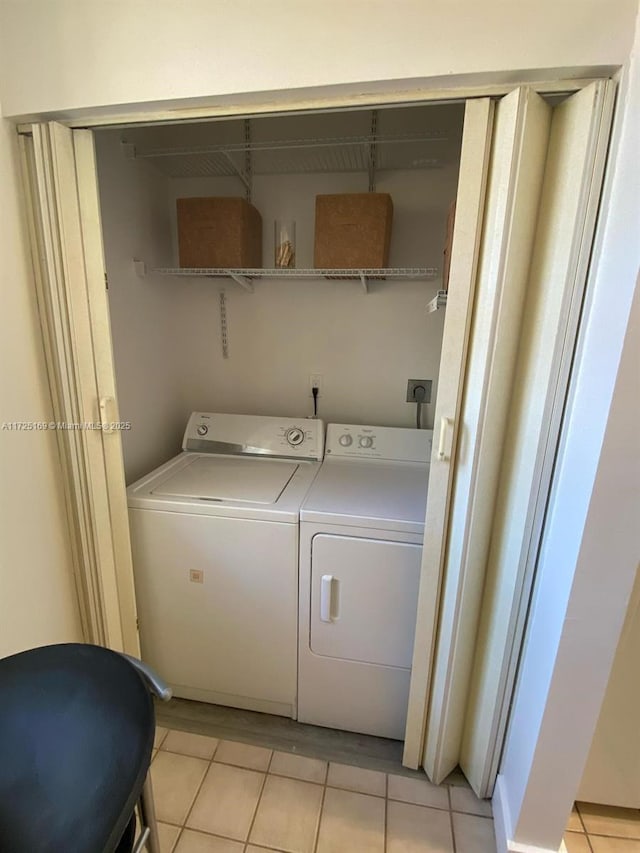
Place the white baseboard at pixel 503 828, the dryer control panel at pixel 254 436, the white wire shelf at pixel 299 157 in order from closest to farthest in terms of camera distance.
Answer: the white baseboard at pixel 503 828, the white wire shelf at pixel 299 157, the dryer control panel at pixel 254 436

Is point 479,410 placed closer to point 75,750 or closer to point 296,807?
point 75,750

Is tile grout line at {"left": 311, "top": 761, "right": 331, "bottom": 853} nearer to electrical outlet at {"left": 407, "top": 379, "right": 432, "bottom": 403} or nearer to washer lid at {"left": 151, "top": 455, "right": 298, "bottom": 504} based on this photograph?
washer lid at {"left": 151, "top": 455, "right": 298, "bottom": 504}

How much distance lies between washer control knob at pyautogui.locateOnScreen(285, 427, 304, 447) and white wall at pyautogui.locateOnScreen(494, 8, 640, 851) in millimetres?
1108

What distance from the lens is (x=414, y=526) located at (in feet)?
4.41

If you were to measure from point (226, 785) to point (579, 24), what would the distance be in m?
2.32

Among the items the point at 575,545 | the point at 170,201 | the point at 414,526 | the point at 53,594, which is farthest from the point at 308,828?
the point at 170,201

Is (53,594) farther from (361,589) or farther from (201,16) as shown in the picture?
(201,16)

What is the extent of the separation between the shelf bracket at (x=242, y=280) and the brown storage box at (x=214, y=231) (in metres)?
0.05

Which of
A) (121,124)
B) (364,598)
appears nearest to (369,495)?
(364,598)

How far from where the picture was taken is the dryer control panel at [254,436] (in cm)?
192

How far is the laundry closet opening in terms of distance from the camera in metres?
1.70

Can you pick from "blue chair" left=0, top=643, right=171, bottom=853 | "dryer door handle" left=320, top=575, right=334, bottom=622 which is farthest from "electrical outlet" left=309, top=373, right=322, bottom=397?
"blue chair" left=0, top=643, right=171, bottom=853

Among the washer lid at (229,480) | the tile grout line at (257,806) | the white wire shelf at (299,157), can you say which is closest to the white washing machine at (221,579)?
the washer lid at (229,480)

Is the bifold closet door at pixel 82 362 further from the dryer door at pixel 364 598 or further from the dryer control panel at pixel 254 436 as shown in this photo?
the dryer door at pixel 364 598
